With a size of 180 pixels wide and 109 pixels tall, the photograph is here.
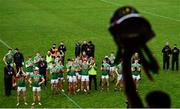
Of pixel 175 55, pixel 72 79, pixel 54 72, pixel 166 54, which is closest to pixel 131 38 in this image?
pixel 54 72

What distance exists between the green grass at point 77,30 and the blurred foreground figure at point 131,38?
46.6ft

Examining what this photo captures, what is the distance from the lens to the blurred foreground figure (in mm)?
2635

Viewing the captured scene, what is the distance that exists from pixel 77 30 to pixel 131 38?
31.3 meters

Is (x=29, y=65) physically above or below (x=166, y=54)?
below

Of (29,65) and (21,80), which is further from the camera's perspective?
(29,65)

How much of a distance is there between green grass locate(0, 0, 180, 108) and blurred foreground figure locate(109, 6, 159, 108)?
14193mm

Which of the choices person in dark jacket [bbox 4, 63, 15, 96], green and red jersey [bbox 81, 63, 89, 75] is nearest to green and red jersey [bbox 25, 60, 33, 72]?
person in dark jacket [bbox 4, 63, 15, 96]

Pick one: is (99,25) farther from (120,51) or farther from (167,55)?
(120,51)

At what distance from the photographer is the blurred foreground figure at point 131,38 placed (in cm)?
263

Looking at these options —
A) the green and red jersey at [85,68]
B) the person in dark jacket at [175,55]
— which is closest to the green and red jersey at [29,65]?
Answer: the green and red jersey at [85,68]

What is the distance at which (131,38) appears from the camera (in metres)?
2.61

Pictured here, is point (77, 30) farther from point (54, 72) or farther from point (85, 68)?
point (54, 72)

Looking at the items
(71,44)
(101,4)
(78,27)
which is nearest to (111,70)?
(71,44)

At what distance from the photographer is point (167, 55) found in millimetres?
22125
